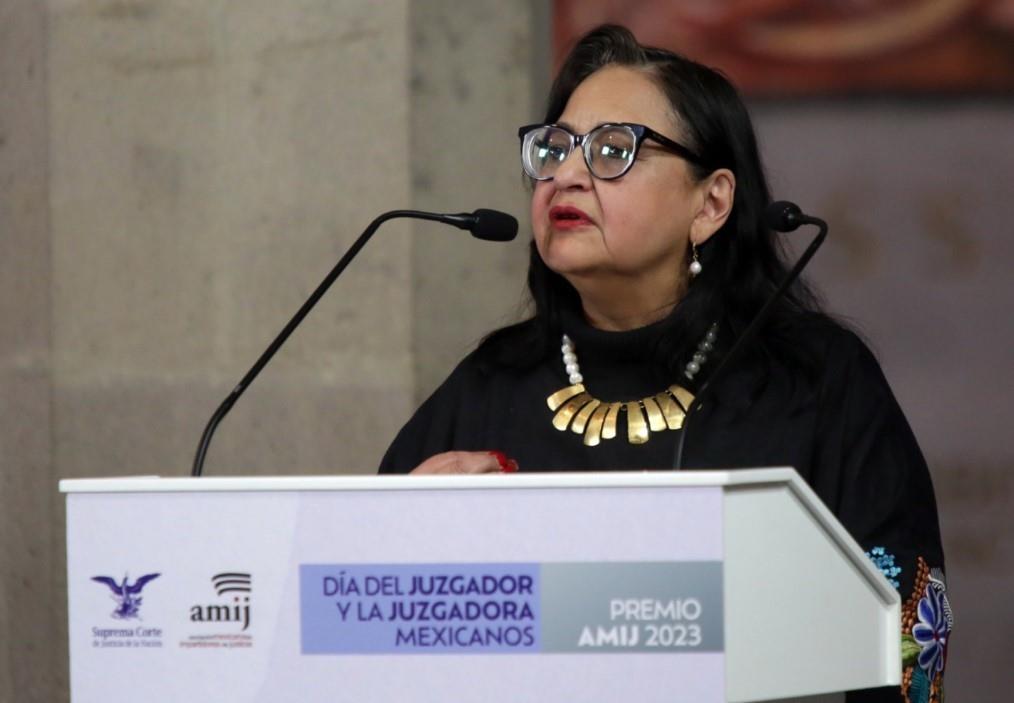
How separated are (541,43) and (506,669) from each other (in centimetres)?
274

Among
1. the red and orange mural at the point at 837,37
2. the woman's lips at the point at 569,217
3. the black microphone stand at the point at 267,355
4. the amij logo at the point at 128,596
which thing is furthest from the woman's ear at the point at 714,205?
the red and orange mural at the point at 837,37

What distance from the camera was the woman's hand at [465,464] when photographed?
2418 millimetres

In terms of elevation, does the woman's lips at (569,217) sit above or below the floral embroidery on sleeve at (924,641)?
above

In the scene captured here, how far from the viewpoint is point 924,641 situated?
92.0 inches

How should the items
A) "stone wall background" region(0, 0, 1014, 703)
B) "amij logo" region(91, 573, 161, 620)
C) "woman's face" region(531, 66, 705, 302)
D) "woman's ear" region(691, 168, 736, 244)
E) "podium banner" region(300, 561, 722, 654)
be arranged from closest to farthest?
"podium banner" region(300, 561, 722, 654), "amij logo" region(91, 573, 161, 620), "woman's face" region(531, 66, 705, 302), "woman's ear" region(691, 168, 736, 244), "stone wall background" region(0, 0, 1014, 703)

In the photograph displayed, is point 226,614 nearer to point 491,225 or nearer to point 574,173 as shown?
point 491,225

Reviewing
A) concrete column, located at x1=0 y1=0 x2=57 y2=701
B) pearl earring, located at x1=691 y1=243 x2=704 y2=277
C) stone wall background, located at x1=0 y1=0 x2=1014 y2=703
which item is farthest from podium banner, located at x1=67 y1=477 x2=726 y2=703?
concrete column, located at x1=0 y1=0 x2=57 y2=701

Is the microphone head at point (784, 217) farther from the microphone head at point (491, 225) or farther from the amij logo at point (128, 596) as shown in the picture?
the amij logo at point (128, 596)

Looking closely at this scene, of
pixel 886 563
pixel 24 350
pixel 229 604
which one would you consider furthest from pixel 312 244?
pixel 229 604

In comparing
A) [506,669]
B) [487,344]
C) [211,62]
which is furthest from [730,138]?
[211,62]

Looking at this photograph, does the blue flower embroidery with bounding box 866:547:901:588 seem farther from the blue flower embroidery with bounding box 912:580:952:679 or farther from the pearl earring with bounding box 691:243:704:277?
the pearl earring with bounding box 691:243:704:277

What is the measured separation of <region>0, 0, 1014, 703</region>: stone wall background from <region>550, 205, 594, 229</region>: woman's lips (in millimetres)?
1264

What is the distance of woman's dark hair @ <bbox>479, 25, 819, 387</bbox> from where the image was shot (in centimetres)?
286

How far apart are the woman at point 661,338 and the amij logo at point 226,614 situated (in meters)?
0.63
